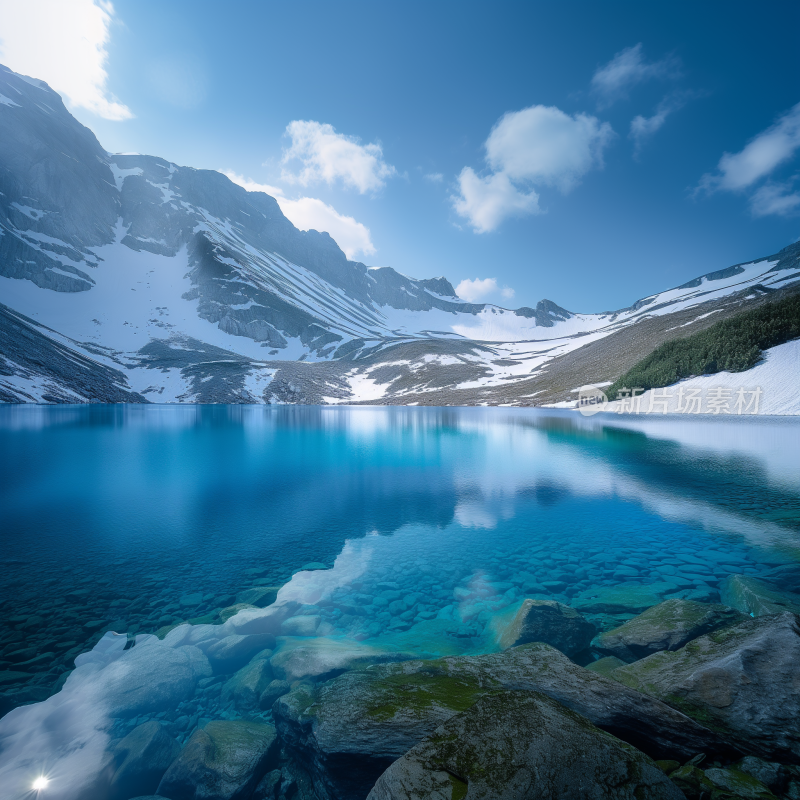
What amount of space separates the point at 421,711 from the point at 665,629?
519 cm

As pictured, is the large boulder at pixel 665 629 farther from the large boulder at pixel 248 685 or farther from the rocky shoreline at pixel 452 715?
the large boulder at pixel 248 685

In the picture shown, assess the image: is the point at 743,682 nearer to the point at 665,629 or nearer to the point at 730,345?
the point at 665,629

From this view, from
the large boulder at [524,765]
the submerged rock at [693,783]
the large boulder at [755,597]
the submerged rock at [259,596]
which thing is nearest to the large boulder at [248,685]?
the submerged rock at [259,596]

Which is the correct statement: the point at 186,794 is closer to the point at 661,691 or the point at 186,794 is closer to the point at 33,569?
the point at 661,691

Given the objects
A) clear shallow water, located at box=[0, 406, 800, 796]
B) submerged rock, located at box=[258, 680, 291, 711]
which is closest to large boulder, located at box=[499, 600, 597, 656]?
clear shallow water, located at box=[0, 406, 800, 796]

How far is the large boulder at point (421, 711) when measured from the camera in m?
4.26

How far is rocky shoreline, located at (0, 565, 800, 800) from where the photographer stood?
3369 millimetres

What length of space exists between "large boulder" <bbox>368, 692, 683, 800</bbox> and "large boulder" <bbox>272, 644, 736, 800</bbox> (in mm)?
874

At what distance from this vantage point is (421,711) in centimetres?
458

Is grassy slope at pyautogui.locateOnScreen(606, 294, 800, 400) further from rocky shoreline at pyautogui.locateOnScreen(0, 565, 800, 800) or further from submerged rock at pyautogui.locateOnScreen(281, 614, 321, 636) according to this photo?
submerged rock at pyautogui.locateOnScreen(281, 614, 321, 636)

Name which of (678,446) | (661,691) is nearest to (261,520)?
(661,691)

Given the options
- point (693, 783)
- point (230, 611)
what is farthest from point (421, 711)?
point (230, 611)

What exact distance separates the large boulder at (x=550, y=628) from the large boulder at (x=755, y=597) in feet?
11.0

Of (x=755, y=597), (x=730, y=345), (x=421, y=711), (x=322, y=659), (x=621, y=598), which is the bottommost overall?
(x=621, y=598)
